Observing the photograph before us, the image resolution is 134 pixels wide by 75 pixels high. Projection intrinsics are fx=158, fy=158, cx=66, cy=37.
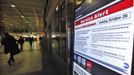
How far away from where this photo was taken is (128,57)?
83 centimetres

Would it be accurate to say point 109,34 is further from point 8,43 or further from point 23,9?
point 23,9

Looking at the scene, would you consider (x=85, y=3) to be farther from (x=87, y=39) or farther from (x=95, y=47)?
(x=95, y=47)

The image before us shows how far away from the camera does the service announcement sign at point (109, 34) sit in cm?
84

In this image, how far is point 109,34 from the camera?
1018mm

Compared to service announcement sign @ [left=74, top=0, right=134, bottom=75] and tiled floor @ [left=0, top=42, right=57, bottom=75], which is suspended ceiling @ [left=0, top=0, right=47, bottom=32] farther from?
service announcement sign @ [left=74, top=0, right=134, bottom=75]

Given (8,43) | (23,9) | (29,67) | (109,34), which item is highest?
(23,9)

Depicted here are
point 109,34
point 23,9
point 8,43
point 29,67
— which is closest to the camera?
point 109,34

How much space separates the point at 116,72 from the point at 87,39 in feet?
1.69

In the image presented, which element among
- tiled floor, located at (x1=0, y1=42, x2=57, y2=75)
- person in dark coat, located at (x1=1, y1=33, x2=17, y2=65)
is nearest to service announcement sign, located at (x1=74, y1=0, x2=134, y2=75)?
tiled floor, located at (x1=0, y1=42, x2=57, y2=75)

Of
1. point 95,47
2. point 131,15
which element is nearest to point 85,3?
point 95,47

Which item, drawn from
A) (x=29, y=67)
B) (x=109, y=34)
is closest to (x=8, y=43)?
(x=29, y=67)

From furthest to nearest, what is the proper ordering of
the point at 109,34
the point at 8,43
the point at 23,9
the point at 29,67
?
1. the point at 23,9
2. the point at 8,43
3. the point at 29,67
4. the point at 109,34

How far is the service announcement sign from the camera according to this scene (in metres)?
0.84

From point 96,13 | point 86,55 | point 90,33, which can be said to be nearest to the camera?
point 96,13
